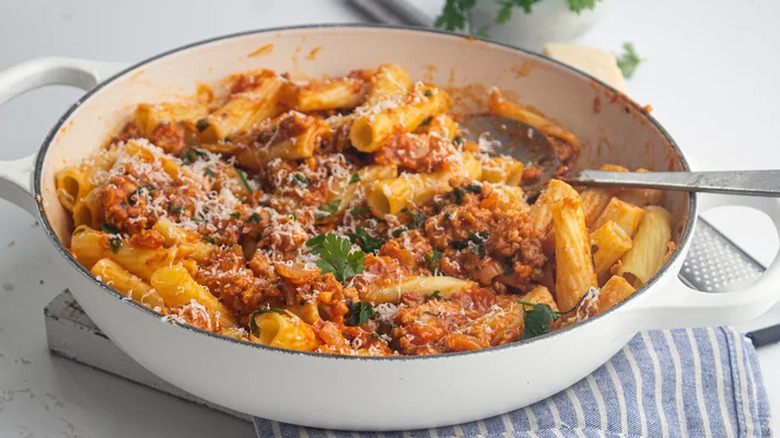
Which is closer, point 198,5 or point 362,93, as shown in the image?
point 362,93

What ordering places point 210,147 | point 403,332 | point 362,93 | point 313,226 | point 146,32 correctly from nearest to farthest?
point 403,332
point 313,226
point 210,147
point 362,93
point 146,32

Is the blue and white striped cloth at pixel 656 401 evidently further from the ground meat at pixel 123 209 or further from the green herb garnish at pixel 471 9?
the green herb garnish at pixel 471 9

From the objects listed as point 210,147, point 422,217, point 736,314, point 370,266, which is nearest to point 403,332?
point 370,266

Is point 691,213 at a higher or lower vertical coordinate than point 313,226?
higher

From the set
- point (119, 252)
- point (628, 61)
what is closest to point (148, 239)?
point (119, 252)

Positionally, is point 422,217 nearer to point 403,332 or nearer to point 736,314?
point 403,332

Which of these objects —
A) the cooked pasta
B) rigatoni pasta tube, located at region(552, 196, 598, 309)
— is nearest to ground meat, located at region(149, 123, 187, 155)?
the cooked pasta

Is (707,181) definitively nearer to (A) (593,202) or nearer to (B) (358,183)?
(A) (593,202)

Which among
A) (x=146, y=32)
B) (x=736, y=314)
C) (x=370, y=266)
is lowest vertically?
(x=146, y=32)
